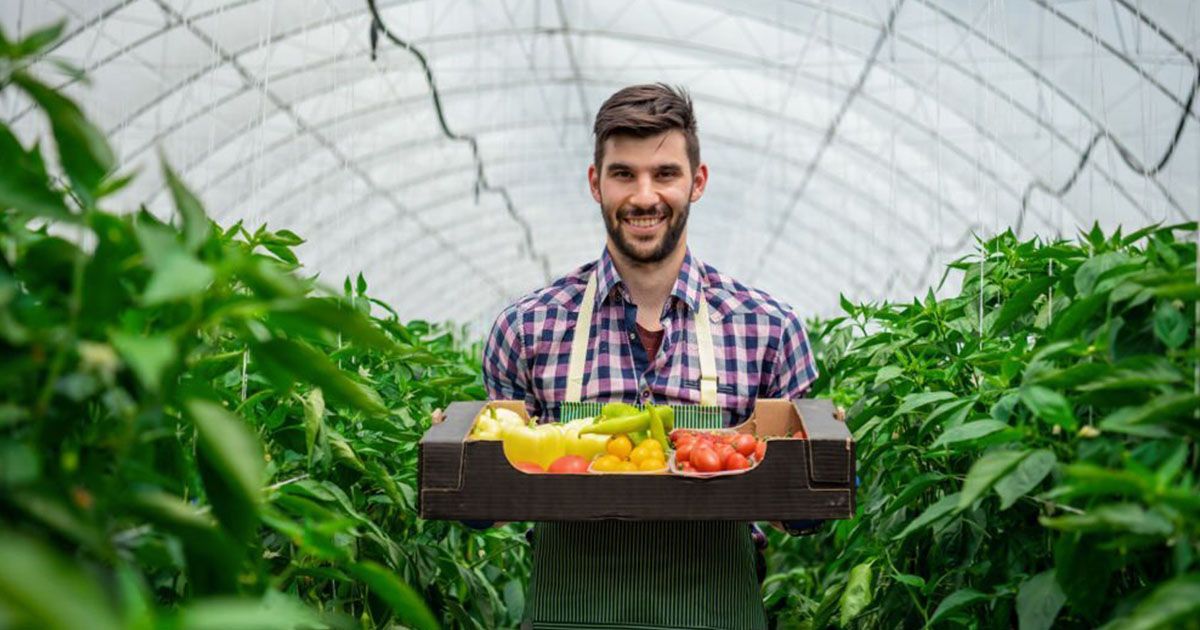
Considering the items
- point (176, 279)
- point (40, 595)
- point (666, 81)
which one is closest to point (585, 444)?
point (176, 279)

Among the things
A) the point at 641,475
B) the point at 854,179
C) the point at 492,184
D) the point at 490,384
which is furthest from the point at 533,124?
the point at 641,475

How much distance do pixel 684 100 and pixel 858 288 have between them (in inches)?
868

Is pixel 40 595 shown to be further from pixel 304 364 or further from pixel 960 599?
pixel 960 599

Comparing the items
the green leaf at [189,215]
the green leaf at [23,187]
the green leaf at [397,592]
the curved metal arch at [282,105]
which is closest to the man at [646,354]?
the green leaf at [397,592]

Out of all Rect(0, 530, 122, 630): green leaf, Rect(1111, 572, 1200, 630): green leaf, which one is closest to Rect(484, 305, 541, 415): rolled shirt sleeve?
Rect(1111, 572, 1200, 630): green leaf

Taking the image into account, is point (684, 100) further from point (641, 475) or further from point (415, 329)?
point (415, 329)

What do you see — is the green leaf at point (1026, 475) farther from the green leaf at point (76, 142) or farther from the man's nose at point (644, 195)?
the green leaf at point (76, 142)

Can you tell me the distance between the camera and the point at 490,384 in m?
3.42

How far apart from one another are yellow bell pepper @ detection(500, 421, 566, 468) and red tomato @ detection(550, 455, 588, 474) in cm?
10

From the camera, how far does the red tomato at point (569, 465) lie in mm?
2402

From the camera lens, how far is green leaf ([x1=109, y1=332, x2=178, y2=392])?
3.92 feet

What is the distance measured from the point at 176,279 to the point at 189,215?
21cm

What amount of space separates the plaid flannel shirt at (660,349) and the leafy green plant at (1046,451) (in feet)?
A: 1.08

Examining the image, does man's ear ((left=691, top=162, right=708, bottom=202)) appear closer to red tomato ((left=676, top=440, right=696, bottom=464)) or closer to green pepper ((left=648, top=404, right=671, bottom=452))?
green pepper ((left=648, top=404, right=671, bottom=452))
